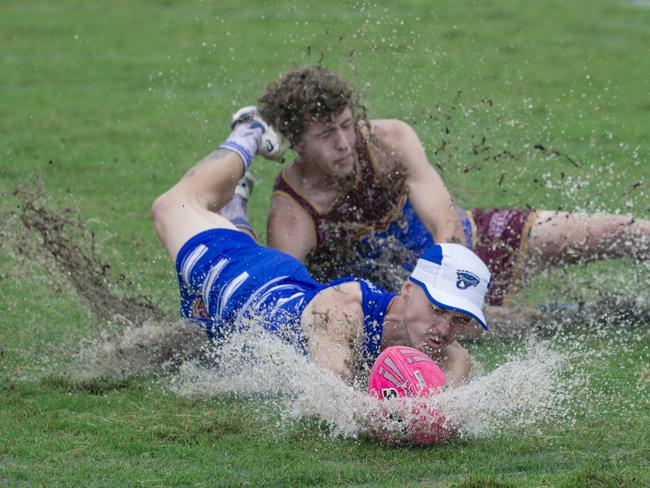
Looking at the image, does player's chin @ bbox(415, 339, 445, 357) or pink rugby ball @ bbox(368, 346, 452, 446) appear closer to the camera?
pink rugby ball @ bbox(368, 346, 452, 446)

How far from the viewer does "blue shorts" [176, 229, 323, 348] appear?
5523mm

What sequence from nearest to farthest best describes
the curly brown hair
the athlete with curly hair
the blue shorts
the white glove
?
the blue shorts, the curly brown hair, the athlete with curly hair, the white glove

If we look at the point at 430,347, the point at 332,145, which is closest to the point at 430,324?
the point at 430,347

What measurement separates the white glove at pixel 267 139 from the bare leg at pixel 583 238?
1571mm

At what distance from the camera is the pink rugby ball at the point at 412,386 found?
464cm

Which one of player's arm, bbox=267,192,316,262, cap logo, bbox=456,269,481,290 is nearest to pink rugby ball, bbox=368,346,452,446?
cap logo, bbox=456,269,481,290

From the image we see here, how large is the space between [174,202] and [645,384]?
2.59 metres

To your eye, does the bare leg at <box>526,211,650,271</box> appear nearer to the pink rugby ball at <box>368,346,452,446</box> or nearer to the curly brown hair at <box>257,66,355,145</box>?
the curly brown hair at <box>257,66,355,145</box>

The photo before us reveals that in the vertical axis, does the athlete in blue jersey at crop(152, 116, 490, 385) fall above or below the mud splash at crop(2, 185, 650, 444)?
above

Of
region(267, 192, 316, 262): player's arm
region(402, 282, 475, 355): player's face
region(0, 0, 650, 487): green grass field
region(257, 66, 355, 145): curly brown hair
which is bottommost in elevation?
region(0, 0, 650, 487): green grass field

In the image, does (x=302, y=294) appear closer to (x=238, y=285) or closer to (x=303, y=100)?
(x=238, y=285)

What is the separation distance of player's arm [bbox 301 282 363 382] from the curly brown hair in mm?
1538

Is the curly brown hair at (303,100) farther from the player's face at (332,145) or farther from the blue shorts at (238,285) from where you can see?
the blue shorts at (238,285)

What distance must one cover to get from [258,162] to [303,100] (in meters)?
3.79
